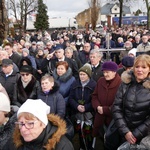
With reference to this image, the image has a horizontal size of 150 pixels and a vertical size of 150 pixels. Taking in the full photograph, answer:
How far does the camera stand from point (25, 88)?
4.79m

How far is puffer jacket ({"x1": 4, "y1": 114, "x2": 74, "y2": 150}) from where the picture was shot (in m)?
2.49

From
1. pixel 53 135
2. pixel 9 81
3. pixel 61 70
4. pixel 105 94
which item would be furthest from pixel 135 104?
pixel 9 81

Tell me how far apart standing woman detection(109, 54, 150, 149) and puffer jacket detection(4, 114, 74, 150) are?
1.04 metres

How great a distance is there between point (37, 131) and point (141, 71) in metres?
1.60

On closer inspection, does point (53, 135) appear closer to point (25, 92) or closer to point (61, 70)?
point (25, 92)

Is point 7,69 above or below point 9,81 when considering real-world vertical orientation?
above

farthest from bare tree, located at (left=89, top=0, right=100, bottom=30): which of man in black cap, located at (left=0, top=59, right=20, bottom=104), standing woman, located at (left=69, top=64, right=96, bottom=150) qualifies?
standing woman, located at (left=69, top=64, right=96, bottom=150)

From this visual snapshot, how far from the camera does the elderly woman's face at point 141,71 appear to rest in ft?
11.1

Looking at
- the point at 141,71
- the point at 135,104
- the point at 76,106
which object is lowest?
the point at 76,106

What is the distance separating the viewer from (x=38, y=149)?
2.49 meters

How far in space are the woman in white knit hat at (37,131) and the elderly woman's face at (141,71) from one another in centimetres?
130

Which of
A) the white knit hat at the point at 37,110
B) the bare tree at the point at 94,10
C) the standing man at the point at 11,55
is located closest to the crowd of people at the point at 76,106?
the white knit hat at the point at 37,110

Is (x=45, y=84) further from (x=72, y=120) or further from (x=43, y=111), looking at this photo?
(x=43, y=111)

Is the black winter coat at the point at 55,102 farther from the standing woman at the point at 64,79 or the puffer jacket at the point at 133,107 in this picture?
the puffer jacket at the point at 133,107
